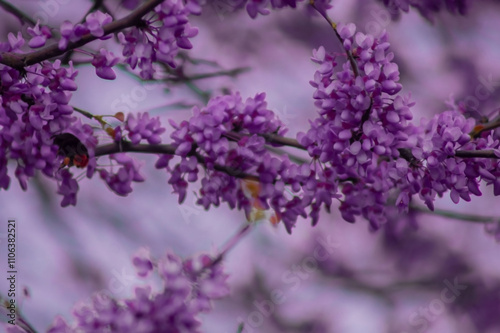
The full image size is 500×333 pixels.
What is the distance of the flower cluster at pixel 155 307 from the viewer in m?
0.82

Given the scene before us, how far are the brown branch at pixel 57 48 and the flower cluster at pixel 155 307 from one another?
1.10 feet

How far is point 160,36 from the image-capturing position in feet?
2.70

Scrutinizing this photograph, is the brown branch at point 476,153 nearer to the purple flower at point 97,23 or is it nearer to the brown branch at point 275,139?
the brown branch at point 275,139

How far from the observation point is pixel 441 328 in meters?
2.35

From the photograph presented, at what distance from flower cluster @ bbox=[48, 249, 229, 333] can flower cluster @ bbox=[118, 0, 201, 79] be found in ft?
0.97

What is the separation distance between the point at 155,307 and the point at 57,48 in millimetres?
373

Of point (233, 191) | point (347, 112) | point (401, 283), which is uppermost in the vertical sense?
point (347, 112)

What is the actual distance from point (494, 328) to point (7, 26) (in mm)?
2183

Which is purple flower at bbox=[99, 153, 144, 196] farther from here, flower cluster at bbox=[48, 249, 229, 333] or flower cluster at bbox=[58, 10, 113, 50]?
flower cluster at bbox=[58, 10, 113, 50]

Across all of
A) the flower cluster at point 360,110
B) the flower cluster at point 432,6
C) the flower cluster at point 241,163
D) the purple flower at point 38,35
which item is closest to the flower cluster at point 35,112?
the purple flower at point 38,35

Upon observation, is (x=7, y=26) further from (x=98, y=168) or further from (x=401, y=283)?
(x=401, y=283)

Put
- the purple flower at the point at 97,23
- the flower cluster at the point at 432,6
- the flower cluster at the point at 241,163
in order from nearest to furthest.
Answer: the purple flower at the point at 97,23 < the flower cluster at the point at 241,163 < the flower cluster at the point at 432,6

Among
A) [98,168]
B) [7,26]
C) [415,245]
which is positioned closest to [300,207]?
[98,168]

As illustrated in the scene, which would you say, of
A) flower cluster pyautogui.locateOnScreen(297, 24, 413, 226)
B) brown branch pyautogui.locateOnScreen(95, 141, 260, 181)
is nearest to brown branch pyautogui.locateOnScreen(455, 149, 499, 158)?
flower cluster pyautogui.locateOnScreen(297, 24, 413, 226)
